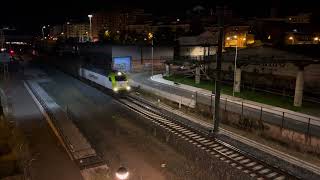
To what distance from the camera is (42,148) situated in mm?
19391

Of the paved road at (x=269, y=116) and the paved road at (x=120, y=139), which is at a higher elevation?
the paved road at (x=269, y=116)

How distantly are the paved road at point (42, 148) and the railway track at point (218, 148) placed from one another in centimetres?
805

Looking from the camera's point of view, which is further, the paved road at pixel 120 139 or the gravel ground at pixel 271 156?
the paved road at pixel 120 139

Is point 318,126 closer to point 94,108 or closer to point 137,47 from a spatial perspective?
point 94,108

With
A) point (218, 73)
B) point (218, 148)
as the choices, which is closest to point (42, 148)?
point (218, 148)

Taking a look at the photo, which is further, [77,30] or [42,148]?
[77,30]

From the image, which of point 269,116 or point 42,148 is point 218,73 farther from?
point 42,148

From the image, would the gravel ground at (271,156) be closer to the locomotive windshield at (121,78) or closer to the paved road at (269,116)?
the paved road at (269,116)

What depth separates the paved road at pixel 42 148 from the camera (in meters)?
16.1

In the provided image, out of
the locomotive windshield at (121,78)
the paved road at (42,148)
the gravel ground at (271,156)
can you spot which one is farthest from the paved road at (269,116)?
the paved road at (42,148)

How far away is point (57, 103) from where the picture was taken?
1282 inches

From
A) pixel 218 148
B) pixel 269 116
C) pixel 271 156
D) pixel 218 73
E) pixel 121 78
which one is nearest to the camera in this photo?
pixel 271 156

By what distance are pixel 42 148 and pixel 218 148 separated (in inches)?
433

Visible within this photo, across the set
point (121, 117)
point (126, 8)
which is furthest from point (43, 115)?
point (126, 8)
